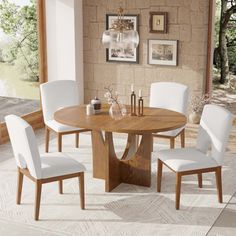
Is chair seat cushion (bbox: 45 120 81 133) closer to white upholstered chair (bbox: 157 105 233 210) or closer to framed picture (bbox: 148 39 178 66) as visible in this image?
white upholstered chair (bbox: 157 105 233 210)

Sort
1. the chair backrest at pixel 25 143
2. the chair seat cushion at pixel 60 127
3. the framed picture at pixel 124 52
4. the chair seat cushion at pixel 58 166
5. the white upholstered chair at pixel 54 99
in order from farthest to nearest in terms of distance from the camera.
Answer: the framed picture at pixel 124 52 → the white upholstered chair at pixel 54 99 → the chair seat cushion at pixel 60 127 → the chair seat cushion at pixel 58 166 → the chair backrest at pixel 25 143

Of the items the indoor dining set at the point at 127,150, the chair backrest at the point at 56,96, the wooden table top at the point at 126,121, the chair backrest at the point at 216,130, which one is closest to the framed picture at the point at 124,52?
the chair backrest at the point at 56,96

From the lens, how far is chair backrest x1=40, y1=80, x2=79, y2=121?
20.3 feet

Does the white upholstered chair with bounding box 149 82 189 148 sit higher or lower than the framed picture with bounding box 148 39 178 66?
lower

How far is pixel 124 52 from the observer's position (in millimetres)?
7461

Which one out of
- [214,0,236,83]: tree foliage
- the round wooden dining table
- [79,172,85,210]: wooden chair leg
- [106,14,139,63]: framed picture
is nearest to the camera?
[79,172,85,210]: wooden chair leg

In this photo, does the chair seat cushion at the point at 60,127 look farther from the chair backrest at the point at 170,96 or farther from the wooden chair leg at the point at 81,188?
the wooden chair leg at the point at 81,188

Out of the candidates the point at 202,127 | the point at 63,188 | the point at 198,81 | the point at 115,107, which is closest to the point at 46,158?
the point at 63,188

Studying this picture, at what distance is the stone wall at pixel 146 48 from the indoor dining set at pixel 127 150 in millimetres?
1197

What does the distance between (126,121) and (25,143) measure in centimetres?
114

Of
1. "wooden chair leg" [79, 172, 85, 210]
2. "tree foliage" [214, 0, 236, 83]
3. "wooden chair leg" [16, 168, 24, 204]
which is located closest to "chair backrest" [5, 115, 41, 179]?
"wooden chair leg" [16, 168, 24, 204]

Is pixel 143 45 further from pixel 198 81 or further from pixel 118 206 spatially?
pixel 118 206

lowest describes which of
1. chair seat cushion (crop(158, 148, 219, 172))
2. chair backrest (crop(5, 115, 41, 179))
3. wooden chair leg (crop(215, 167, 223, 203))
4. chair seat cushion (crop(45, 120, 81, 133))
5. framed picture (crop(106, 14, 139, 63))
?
wooden chair leg (crop(215, 167, 223, 203))

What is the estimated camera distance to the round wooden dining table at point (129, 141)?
490 cm
